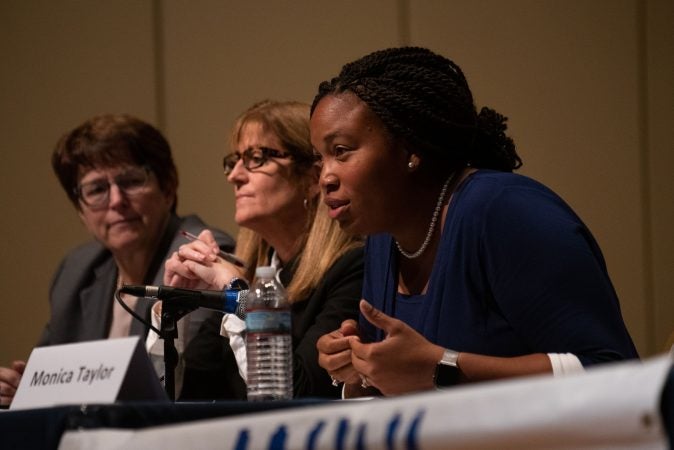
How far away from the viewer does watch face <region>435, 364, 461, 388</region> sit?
1.58 meters

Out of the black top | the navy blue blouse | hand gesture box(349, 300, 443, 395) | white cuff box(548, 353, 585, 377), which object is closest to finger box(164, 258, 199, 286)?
the black top

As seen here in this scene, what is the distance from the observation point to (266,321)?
159 centimetres

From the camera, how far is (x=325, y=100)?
200 cm

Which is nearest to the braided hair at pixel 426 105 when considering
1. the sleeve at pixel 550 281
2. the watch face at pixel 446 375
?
the sleeve at pixel 550 281

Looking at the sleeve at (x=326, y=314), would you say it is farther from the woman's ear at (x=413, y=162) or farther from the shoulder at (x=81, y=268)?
the shoulder at (x=81, y=268)

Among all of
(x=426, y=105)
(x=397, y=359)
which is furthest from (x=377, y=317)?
(x=426, y=105)

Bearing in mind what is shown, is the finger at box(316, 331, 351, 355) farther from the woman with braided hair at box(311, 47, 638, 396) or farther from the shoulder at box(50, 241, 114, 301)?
the shoulder at box(50, 241, 114, 301)

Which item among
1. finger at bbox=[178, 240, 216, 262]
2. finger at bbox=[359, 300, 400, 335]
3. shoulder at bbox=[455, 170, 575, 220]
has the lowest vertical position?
finger at bbox=[178, 240, 216, 262]

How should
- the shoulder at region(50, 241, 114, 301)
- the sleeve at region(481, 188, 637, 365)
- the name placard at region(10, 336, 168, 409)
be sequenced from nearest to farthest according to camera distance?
the name placard at region(10, 336, 168, 409)
the sleeve at region(481, 188, 637, 365)
the shoulder at region(50, 241, 114, 301)

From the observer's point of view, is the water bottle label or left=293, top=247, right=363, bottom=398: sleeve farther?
left=293, top=247, right=363, bottom=398: sleeve

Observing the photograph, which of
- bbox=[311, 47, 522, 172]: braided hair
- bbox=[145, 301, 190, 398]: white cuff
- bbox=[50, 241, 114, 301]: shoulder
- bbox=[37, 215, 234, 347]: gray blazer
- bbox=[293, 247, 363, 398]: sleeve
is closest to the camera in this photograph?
bbox=[311, 47, 522, 172]: braided hair

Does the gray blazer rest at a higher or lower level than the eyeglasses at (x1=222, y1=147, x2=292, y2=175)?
lower

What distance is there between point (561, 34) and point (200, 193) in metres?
1.54

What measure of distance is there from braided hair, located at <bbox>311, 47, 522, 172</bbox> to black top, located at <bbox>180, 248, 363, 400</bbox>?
1.98 ft
